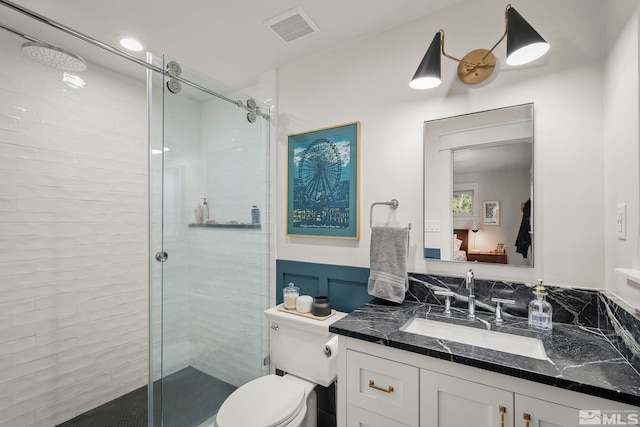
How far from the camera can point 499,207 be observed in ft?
4.62

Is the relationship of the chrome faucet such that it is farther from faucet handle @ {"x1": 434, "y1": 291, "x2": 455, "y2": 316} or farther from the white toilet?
the white toilet

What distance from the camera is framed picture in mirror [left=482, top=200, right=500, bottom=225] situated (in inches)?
55.6

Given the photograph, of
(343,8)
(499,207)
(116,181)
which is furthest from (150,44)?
(499,207)

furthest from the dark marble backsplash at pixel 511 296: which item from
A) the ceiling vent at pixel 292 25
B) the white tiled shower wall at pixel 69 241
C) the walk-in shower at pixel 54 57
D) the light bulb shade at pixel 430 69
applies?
the walk-in shower at pixel 54 57

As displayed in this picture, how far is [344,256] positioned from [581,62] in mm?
1457

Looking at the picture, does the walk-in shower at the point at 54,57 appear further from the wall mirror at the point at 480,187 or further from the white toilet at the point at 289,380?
the wall mirror at the point at 480,187

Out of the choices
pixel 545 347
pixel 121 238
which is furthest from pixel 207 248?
pixel 545 347

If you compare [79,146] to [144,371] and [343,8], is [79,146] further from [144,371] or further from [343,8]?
[343,8]

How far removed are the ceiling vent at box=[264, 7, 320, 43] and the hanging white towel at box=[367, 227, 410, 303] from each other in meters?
1.22

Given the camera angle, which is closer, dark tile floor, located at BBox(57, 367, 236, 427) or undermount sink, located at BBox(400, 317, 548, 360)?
undermount sink, located at BBox(400, 317, 548, 360)

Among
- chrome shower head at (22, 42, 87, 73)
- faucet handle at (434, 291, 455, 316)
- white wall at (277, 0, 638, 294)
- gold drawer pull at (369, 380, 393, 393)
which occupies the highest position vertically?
chrome shower head at (22, 42, 87, 73)

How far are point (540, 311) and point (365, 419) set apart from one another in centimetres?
85

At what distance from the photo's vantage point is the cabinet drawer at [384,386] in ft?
3.58

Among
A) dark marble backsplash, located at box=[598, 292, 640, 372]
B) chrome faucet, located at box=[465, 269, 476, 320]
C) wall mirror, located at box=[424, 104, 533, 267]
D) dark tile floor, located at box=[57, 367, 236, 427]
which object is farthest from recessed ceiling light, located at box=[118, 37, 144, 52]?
dark marble backsplash, located at box=[598, 292, 640, 372]
